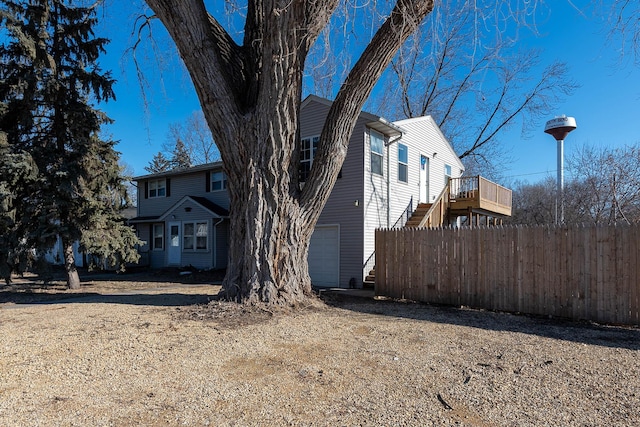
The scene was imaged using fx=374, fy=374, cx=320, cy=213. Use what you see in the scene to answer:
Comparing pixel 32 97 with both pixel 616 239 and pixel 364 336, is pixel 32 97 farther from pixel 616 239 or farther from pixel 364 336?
pixel 616 239

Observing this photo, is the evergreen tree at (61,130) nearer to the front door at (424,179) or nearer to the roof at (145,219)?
the roof at (145,219)

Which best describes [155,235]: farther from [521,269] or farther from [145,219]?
[521,269]

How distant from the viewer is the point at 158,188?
19156 millimetres

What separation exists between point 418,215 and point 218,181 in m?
8.88

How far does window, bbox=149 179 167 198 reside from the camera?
18875 mm

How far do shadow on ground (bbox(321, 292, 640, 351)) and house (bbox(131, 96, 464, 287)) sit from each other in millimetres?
3338

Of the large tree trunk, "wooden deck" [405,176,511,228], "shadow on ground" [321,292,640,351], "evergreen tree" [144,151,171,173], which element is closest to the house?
"wooden deck" [405,176,511,228]

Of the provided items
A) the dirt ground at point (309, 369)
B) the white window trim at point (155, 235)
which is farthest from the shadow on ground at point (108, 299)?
the white window trim at point (155, 235)

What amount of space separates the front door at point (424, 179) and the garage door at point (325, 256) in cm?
460

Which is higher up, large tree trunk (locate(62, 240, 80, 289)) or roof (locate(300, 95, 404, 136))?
roof (locate(300, 95, 404, 136))

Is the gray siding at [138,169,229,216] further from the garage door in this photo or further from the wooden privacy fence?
the wooden privacy fence

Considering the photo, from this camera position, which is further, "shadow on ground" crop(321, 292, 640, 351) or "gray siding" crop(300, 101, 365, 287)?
"gray siding" crop(300, 101, 365, 287)

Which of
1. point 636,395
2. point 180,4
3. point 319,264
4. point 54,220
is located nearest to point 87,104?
point 54,220

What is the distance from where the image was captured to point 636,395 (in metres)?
3.41
